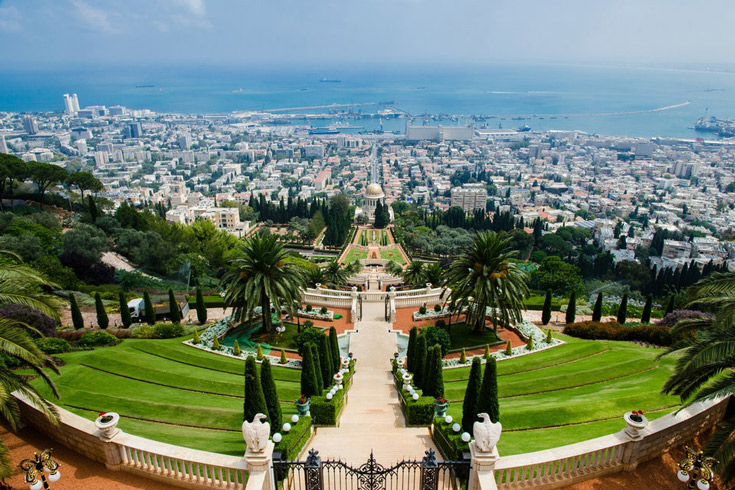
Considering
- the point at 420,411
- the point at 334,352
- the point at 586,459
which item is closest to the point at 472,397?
the point at 586,459

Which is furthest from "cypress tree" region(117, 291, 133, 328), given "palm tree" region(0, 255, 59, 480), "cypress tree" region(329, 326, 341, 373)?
"palm tree" region(0, 255, 59, 480)

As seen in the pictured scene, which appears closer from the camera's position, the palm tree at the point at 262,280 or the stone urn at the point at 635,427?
the stone urn at the point at 635,427

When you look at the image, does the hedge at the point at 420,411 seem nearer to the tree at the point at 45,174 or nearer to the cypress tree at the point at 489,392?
the cypress tree at the point at 489,392

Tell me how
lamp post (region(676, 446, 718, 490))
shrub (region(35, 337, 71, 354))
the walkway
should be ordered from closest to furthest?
lamp post (region(676, 446, 718, 490)) → the walkway → shrub (region(35, 337, 71, 354))

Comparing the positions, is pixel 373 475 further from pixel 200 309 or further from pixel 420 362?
pixel 200 309

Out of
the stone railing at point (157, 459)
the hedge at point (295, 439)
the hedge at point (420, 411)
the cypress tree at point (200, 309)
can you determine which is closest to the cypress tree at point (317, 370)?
the hedge at point (295, 439)

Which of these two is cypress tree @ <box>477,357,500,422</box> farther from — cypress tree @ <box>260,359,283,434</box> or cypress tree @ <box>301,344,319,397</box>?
cypress tree @ <box>301,344,319,397</box>

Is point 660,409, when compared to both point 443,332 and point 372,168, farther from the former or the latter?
point 372,168
